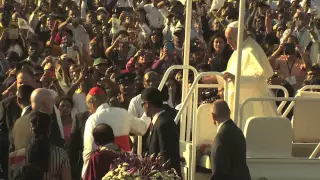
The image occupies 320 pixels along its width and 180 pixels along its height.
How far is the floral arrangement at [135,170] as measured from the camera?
320 inches

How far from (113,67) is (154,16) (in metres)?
Result: 5.97

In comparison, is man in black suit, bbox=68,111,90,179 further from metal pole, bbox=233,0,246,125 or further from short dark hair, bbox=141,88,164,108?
metal pole, bbox=233,0,246,125

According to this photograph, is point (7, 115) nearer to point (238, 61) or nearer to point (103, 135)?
point (103, 135)

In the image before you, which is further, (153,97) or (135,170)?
(153,97)

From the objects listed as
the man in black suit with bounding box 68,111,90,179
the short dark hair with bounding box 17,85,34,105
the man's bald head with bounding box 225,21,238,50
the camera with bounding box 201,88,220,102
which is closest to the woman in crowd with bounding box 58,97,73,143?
the man in black suit with bounding box 68,111,90,179

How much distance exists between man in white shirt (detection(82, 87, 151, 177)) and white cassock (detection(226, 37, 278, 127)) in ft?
4.14

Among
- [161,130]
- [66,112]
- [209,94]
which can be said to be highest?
[161,130]

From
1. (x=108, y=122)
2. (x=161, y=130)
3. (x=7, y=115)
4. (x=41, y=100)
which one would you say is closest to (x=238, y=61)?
(x=161, y=130)

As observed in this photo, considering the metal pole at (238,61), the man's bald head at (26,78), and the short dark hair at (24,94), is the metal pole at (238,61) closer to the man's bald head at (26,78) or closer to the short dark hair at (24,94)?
the short dark hair at (24,94)

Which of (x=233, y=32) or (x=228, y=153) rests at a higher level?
(x=233, y=32)

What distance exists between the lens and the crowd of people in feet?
30.7

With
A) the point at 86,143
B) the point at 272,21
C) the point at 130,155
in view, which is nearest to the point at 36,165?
the point at 130,155

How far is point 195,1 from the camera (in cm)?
2133

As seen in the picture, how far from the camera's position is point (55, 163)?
842 cm
